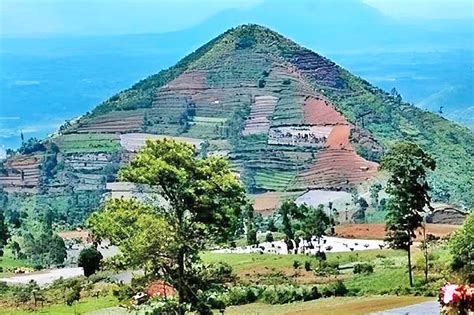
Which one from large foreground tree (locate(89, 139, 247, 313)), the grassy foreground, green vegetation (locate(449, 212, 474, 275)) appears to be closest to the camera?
large foreground tree (locate(89, 139, 247, 313))

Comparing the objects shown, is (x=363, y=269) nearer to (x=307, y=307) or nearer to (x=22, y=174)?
(x=307, y=307)

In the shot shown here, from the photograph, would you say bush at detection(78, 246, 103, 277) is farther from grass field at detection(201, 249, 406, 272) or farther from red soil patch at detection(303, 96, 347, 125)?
red soil patch at detection(303, 96, 347, 125)

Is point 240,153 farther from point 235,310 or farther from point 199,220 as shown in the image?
point 199,220

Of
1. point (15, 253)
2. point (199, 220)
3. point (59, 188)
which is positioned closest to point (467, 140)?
point (59, 188)

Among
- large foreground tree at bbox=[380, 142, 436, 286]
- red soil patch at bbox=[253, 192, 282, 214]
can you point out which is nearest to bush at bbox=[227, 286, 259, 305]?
large foreground tree at bbox=[380, 142, 436, 286]

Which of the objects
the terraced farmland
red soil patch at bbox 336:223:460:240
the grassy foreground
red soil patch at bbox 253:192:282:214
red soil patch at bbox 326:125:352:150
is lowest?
the grassy foreground

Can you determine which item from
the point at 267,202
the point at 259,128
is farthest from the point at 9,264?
the point at 259,128
